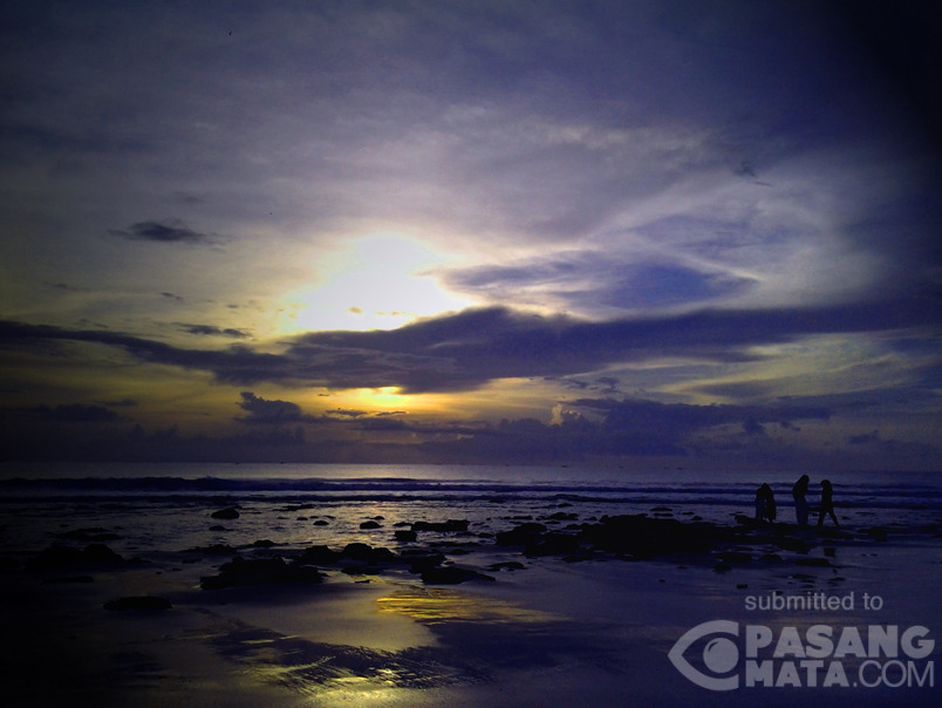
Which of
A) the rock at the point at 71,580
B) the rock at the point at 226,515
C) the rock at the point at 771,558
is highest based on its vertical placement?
the rock at the point at 771,558

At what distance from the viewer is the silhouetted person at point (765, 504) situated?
3456 centimetres

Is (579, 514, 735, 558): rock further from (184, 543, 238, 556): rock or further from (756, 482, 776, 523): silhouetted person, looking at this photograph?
(184, 543, 238, 556): rock

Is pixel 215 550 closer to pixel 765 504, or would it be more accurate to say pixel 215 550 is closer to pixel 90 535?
pixel 90 535

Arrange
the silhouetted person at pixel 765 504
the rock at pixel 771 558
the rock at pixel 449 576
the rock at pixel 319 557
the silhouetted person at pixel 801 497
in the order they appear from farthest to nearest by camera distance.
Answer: the silhouetted person at pixel 765 504, the silhouetted person at pixel 801 497, the rock at pixel 319 557, the rock at pixel 771 558, the rock at pixel 449 576

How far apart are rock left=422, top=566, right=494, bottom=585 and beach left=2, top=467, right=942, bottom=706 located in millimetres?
63

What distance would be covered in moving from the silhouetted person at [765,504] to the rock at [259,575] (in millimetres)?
23862

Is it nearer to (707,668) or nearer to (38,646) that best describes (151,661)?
(38,646)

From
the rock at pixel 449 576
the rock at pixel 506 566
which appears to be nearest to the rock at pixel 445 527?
Result: the rock at pixel 506 566

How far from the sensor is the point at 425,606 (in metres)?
15.9

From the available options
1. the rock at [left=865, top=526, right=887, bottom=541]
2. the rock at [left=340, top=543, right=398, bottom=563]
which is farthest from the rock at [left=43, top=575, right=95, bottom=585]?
the rock at [left=865, top=526, right=887, bottom=541]

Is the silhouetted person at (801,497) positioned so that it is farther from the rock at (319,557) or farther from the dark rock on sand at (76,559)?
the dark rock on sand at (76,559)

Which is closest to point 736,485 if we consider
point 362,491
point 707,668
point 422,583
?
point 362,491

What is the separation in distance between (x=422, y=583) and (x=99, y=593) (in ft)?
26.4

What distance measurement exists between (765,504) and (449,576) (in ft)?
74.0
